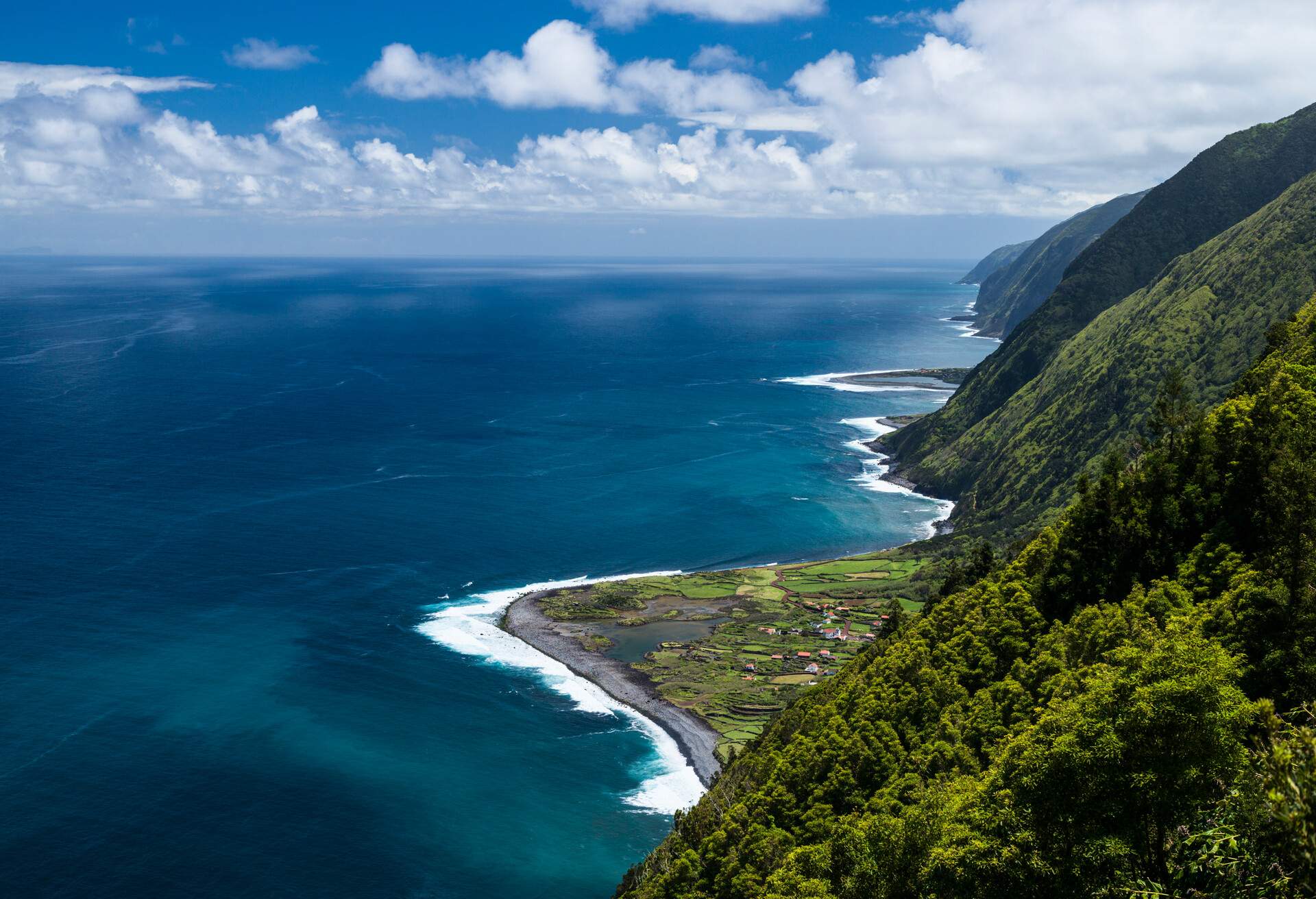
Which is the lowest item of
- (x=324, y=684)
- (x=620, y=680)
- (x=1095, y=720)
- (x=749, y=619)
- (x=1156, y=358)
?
(x=620, y=680)

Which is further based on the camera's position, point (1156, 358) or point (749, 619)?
point (1156, 358)

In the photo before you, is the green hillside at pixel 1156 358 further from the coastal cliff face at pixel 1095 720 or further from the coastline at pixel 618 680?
the coastal cliff face at pixel 1095 720

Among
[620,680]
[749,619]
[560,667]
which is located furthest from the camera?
[749,619]

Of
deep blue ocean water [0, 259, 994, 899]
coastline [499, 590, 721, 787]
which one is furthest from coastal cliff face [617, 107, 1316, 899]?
deep blue ocean water [0, 259, 994, 899]

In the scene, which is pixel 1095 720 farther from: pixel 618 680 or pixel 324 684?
pixel 324 684

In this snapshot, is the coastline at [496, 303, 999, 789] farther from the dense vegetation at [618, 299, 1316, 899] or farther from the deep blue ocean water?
the dense vegetation at [618, 299, 1316, 899]

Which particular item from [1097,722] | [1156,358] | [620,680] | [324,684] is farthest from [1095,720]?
[1156,358]

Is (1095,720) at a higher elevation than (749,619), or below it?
higher
